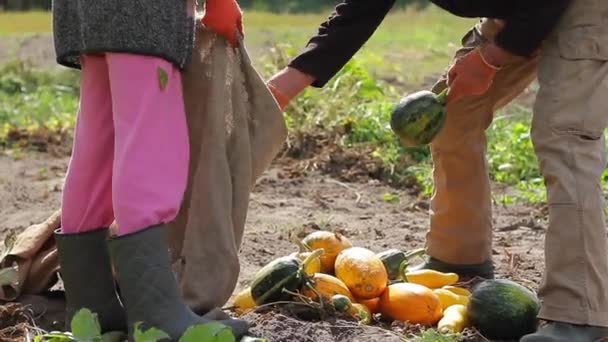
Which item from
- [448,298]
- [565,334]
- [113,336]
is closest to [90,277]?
[113,336]

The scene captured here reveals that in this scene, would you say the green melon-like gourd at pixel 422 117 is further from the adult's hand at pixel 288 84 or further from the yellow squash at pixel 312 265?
the yellow squash at pixel 312 265

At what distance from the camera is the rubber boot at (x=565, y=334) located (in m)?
4.00

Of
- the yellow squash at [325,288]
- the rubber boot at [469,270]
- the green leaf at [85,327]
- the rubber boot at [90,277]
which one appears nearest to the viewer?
the green leaf at [85,327]

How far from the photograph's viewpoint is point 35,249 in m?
4.50

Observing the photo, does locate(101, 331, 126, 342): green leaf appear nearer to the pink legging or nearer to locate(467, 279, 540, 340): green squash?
the pink legging

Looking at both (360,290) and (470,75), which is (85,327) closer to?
(360,290)

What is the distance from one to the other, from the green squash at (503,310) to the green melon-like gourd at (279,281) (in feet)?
1.97

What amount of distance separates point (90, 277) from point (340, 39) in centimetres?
129

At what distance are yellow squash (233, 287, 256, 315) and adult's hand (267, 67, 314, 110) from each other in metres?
0.71

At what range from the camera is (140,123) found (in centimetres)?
Answer: 373

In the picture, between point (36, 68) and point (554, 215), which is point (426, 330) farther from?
point (36, 68)

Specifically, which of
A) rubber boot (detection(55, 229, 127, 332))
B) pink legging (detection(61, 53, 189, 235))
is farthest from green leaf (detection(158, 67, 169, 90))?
rubber boot (detection(55, 229, 127, 332))

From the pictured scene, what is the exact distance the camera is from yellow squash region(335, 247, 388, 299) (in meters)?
4.35

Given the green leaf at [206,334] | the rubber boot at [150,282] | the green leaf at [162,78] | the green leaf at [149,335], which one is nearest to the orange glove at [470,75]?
the green leaf at [162,78]
